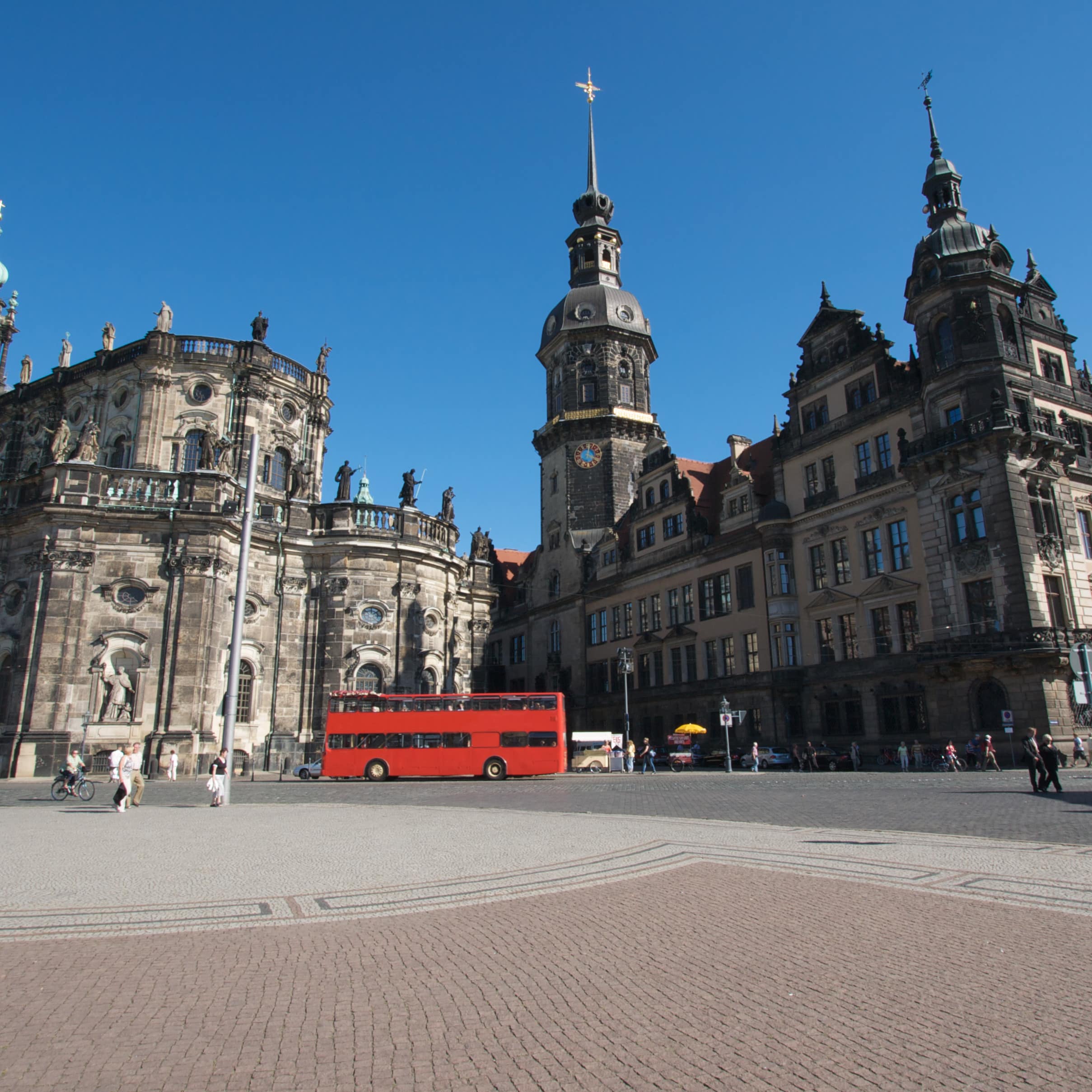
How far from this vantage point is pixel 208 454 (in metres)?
41.8

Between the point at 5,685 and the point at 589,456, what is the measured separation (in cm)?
3918

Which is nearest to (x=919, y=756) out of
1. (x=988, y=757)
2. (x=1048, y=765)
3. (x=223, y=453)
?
(x=988, y=757)

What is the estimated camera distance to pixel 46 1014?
221 inches

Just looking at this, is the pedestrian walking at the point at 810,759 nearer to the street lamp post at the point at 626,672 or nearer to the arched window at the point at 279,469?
the street lamp post at the point at 626,672

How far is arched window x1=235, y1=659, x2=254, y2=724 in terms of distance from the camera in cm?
4022

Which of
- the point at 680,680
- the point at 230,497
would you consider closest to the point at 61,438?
the point at 230,497

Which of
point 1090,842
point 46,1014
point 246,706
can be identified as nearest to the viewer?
point 46,1014

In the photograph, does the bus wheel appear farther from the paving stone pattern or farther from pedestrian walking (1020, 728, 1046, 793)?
the paving stone pattern

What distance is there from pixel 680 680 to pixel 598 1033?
46739 mm

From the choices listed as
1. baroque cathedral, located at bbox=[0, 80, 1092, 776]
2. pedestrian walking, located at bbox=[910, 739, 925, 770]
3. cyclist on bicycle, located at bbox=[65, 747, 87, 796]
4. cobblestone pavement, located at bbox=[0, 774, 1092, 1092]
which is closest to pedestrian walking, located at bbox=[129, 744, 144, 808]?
cyclist on bicycle, located at bbox=[65, 747, 87, 796]

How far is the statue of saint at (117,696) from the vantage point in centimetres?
3669

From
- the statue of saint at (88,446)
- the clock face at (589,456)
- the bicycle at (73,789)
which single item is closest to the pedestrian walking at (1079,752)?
the bicycle at (73,789)

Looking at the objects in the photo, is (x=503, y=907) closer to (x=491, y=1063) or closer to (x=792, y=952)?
(x=792, y=952)

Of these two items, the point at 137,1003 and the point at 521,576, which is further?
the point at 521,576
